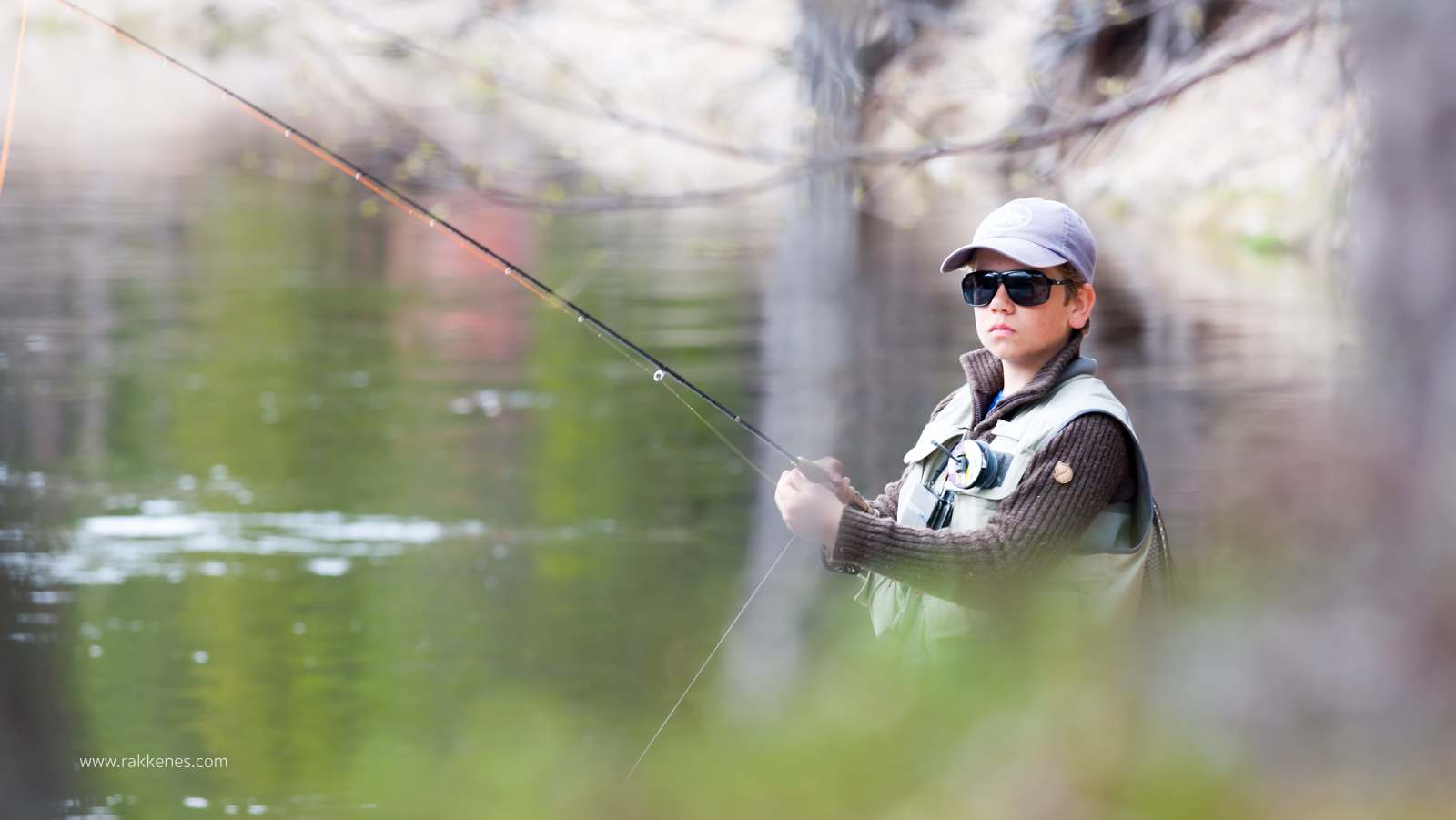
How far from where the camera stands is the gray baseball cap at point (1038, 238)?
2.22 m

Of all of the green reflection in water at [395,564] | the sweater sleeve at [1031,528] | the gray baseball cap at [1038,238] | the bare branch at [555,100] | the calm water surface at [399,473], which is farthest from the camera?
the calm water surface at [399,473]

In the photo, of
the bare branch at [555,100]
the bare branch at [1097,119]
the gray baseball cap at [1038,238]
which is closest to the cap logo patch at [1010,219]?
the gray baseball cap at [1038,238]

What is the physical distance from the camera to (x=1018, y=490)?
2.13m

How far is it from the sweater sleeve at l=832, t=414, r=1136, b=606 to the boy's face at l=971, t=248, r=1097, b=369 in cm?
18

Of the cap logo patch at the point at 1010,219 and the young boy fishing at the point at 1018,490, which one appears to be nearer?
the young boy fishing at the point at 1018,490

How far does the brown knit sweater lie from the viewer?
6.89 feet

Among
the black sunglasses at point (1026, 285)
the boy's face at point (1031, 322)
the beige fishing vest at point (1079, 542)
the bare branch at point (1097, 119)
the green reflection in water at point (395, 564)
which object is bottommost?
the green reflection in water at point (395, 564)

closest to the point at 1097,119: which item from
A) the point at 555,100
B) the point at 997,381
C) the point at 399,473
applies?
the point at 555,100

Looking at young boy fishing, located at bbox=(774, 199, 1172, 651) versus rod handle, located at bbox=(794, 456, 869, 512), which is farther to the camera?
rod handle, located at bbox=(794, 456, 869, 512)

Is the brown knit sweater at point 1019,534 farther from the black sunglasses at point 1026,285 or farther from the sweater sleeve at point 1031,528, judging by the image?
the black sunglasses at point 1026,285

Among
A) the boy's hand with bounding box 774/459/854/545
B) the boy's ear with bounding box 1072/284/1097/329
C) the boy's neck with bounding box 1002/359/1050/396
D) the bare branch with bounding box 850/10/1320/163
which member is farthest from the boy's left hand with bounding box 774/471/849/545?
the bare branch with bounding box 850/10/1320/163

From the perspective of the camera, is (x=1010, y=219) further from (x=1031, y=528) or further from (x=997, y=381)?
(x=1031, y=528)

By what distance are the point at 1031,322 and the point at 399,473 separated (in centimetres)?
878

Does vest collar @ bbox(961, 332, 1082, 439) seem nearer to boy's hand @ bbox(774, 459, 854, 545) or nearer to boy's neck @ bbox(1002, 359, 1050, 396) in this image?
boy's neck @ bbox(1002, 359, 1050, 396)
